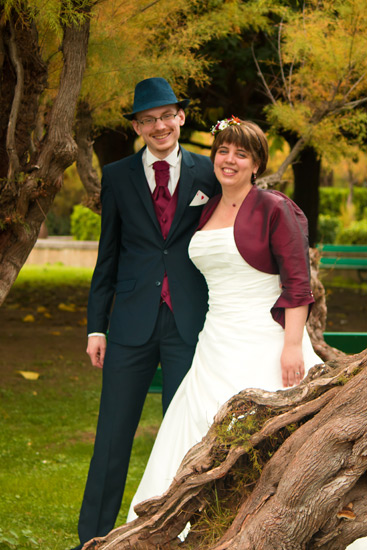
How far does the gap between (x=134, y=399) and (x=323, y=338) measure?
2309 mm

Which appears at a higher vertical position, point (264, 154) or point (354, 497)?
point (264, 154)

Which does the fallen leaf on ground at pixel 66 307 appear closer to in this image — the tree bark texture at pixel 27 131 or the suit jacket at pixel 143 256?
the tree bark texture at pixel 27 131

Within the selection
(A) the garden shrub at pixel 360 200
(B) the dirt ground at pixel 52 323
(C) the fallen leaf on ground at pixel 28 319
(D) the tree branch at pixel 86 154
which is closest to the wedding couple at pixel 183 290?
(D) the tree branch at pixel 86 154

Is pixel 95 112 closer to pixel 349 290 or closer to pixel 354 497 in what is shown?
pixel 354 497

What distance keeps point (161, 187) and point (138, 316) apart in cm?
60

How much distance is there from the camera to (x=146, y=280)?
3102mm

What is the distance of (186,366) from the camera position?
3.08 m

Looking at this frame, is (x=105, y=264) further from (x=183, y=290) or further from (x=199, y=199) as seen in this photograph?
(x=199, y=199)

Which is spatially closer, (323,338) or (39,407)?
(323,338)

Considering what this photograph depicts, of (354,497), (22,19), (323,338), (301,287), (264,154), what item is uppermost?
(22,19)

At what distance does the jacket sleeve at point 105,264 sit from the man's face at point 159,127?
31 cm

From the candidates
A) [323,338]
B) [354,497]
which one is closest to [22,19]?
[354,497]

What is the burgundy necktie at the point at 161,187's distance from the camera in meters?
3.17

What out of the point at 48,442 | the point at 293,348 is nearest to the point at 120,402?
the point at 293,348
